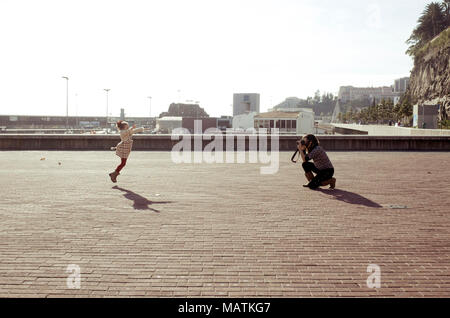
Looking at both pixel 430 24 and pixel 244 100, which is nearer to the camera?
pixel 430 24

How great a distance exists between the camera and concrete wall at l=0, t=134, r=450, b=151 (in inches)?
898

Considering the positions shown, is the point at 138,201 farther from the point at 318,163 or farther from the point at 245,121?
the point at 245,121

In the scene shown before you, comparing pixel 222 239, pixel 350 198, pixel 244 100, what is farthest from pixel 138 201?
pixel 244 100

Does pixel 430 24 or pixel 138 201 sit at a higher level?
pixel 430 24

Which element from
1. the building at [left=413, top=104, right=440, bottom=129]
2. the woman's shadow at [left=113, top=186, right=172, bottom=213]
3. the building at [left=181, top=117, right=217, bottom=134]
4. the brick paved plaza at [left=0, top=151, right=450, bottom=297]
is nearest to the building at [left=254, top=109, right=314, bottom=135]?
the building at [left=181, top=117, right=217, bottom=134]

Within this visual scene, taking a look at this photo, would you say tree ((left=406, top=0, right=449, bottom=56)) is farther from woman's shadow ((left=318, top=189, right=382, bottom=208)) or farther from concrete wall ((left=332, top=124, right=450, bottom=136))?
woman's shadow ((left=318, top=189, right=382, bottom=208))

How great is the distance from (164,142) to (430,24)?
4145 inches

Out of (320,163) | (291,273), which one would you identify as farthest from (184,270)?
(320,163)

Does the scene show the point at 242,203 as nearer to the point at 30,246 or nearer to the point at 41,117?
A: the point at 30,246

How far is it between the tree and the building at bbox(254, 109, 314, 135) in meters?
52.2

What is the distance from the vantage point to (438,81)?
2982 inches

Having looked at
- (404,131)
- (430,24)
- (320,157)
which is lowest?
(320,157)

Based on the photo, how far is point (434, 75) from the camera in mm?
77938
